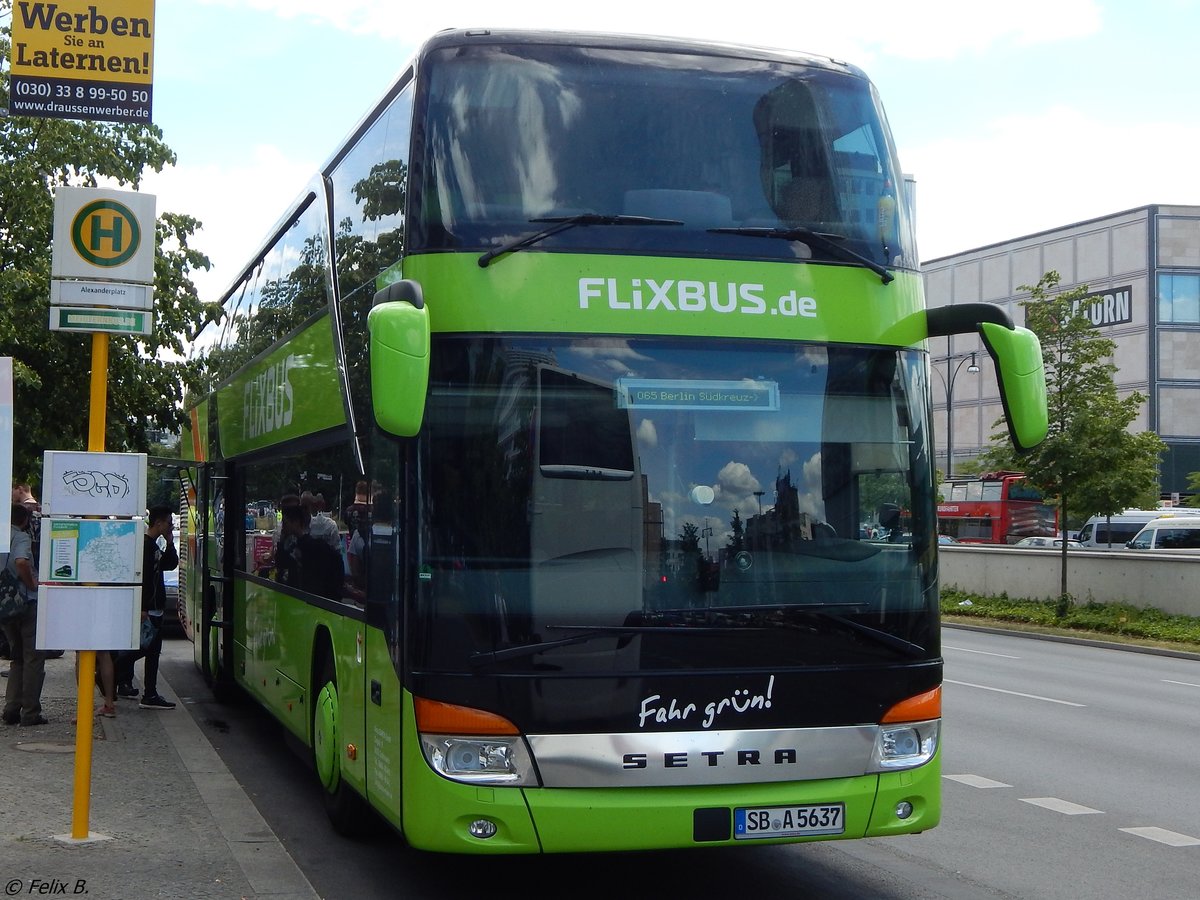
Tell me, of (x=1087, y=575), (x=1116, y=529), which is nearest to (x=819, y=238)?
(x=1087, y=575)

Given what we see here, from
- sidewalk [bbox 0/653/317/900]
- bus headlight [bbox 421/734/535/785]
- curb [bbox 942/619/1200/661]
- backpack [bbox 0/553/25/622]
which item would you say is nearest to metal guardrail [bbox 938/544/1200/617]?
curb [bbox 942/619/1200/661]

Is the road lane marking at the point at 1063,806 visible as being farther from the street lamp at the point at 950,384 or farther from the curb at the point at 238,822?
the street lamp at the point at 950,384

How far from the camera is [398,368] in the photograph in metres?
5.77

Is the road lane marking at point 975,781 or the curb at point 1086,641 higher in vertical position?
the road lane marking at point 975,781

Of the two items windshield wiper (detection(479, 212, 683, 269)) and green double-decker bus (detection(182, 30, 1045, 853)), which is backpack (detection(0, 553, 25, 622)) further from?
windshield wiper (detection(479, 212, 683, 269))

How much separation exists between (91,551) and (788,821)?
3917 mm

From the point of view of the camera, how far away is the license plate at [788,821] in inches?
241

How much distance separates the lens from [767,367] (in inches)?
254

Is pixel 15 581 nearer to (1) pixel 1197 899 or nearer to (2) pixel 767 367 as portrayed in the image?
(2) pixel 767 367

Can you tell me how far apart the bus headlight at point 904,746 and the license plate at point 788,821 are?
0.94 feet

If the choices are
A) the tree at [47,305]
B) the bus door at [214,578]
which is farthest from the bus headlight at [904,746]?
the tree at [47,305]

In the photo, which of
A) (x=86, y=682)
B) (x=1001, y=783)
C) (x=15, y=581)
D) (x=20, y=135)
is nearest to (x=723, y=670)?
(x=86, y=682)

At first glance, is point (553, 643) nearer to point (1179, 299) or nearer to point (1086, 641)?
point (1086, 641)

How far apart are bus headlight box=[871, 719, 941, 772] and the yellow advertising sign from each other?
5123 millimetres
